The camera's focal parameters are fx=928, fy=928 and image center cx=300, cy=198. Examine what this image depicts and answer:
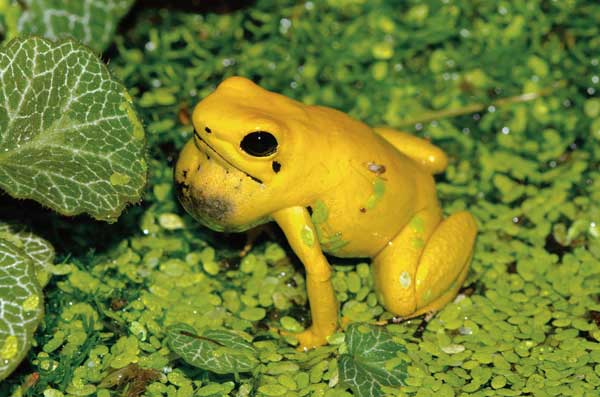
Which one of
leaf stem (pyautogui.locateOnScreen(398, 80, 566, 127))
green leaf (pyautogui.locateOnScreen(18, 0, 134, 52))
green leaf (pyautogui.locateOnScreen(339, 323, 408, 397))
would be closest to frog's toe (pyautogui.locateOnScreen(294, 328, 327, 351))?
green leaf (pyautogui.locateOnScreen(339, 323, 408, 397))

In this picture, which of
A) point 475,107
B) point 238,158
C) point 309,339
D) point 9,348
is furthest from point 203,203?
point 475,107

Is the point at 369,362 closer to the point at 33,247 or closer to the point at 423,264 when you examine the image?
the point at 423,264

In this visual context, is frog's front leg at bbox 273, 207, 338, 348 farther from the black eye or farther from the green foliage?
the green foliage

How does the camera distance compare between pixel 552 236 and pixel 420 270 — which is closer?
pixel 420 270

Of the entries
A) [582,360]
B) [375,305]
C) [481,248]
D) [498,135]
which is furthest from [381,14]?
[582,360]

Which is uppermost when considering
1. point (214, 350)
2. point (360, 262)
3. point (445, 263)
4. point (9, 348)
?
point (9, 348)

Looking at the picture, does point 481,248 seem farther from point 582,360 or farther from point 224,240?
point 224,240
